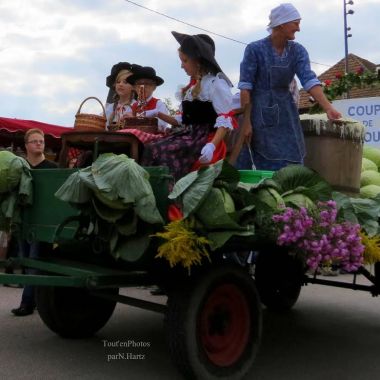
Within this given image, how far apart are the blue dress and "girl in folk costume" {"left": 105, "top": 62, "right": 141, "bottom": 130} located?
118 cm

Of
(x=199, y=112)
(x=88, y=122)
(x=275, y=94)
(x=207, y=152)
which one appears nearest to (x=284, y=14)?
(x=275, y=94)

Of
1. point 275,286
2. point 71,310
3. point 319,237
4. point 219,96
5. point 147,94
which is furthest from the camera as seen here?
point 275,286

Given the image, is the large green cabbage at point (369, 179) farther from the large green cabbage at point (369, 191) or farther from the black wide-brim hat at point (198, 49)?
the black wide-brim hat at point (198, 49)

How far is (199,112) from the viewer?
421 cm

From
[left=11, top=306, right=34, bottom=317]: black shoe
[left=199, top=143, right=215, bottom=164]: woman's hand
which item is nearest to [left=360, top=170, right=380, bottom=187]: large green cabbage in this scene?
[left=199, top=143, right=215, bottom=164]: woman's hand

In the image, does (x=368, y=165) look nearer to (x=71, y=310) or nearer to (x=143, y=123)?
(x=143, y=123)

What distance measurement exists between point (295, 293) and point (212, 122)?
7.87ft

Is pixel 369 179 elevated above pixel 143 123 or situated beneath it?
situated beneath

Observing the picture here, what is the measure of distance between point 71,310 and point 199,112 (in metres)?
1.73

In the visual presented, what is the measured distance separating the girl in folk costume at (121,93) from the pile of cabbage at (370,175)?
214 centimetres

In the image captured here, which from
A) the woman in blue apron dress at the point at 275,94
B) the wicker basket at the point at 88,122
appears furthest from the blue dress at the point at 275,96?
the wicker basket at the point at 88,122

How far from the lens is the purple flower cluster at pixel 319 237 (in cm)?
322

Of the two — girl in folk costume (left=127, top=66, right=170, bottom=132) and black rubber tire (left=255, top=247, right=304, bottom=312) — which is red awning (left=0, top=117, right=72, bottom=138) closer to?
girl in folk costume (left=127, top=66, right=170, bottom=132)

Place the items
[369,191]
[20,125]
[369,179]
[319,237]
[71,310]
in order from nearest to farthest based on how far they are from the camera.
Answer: [319,237], [71,310], [369,191], [369,179], [20,125]
